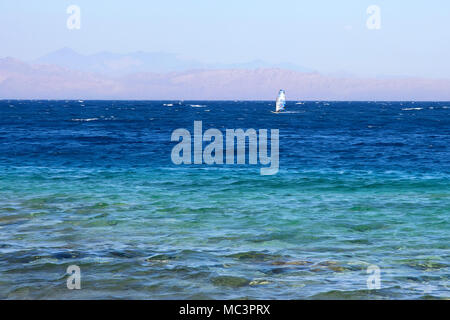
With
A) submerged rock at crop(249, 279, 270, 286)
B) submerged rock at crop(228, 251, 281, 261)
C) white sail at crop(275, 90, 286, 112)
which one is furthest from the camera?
white sail at crop(275, 90, 286, 112)

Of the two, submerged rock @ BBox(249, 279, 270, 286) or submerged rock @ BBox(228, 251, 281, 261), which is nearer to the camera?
submerged rock @ BBox(249, 279, 270, 286)

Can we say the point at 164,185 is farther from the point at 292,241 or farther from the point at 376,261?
the point at 376,261

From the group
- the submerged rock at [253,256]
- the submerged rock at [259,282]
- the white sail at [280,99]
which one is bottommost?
the submerged rock at [253,256]

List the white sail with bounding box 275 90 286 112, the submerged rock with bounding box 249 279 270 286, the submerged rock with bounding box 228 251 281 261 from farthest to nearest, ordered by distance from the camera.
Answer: the white sail with bounding box 275 90 286 112, the submerged rock with bounding box 228 251 281 261, the submerged rock with bounding box 249 279 270 286

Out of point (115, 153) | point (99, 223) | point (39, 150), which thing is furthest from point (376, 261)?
point (39, 150)

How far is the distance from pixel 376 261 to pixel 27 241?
9798 millimetres

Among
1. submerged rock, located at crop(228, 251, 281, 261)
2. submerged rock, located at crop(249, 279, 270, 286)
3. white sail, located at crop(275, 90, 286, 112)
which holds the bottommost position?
submerged rock, located at crop(228, 251, 281, 261)

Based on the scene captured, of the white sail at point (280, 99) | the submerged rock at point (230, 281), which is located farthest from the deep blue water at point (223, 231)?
the white sail at point (280, 99)

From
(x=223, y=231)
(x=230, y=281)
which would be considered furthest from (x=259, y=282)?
(x=223, y=231)

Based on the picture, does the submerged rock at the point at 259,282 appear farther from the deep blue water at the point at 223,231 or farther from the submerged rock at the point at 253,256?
the submerged rock at the point at 253,256

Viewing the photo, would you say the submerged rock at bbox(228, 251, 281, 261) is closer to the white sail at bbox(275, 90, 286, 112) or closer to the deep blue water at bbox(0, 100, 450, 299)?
the deep blue water at bbox(0, 100, 450, 299)

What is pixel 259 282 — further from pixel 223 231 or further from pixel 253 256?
pixel 223 231

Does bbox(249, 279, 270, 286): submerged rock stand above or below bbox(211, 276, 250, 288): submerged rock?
above

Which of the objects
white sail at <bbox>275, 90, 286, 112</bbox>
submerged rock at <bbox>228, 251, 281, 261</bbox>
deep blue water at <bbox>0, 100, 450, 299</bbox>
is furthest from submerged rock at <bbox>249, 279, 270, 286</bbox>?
white sail at <bbox>275, 90, 286, 112</bbox>
